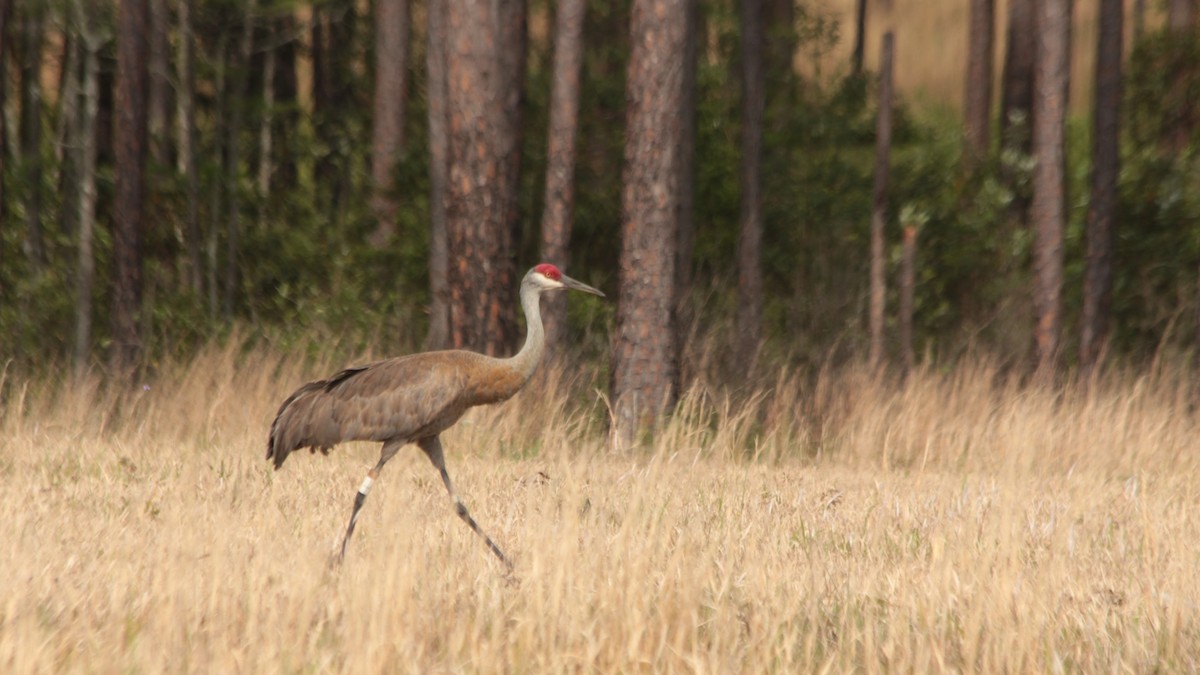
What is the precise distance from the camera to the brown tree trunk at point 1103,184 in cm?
1489

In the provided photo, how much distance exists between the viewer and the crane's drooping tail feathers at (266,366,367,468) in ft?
24.3

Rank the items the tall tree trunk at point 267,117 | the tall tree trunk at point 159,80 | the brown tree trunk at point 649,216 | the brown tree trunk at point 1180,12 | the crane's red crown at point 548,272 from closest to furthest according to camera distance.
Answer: the crane's red crown at point 548,272 < the brown tree trunk at point 649,216 < the tall tree trunk at point 159,80 < the brown tree trunk at point 1180,12 < the tall tree trunk at point 267,117

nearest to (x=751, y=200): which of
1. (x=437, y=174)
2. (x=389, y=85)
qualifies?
(x=437, y=174)

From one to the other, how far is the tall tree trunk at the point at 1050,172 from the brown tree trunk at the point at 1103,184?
111 cm

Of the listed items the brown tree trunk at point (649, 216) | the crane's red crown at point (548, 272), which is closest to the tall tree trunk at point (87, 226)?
the brown tree trunk at point (649, 216)

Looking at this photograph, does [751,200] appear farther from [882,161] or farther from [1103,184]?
[1103,184]

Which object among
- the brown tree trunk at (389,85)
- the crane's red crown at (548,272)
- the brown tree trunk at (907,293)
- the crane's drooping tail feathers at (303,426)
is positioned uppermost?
the brown tree trunk at (389,85)

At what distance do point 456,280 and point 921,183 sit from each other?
32.4 ft

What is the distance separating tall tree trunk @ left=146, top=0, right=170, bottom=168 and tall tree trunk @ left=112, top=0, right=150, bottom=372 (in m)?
5.00

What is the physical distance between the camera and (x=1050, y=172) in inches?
531

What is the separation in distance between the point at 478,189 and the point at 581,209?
17.5 feet

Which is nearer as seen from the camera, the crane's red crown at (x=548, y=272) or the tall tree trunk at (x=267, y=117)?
the crane's red crown at (x=548, y=272)

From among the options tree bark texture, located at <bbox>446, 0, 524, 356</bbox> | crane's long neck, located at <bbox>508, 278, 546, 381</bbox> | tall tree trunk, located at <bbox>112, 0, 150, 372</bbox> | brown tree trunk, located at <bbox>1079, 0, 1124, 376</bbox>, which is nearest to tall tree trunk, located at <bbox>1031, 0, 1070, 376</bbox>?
brown tree trunk, located at <bbox>1079, 0, 1124, 376</bbox>

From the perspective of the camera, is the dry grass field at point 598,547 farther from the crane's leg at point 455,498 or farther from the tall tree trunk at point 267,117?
the tall tree trunk at point 267,117
